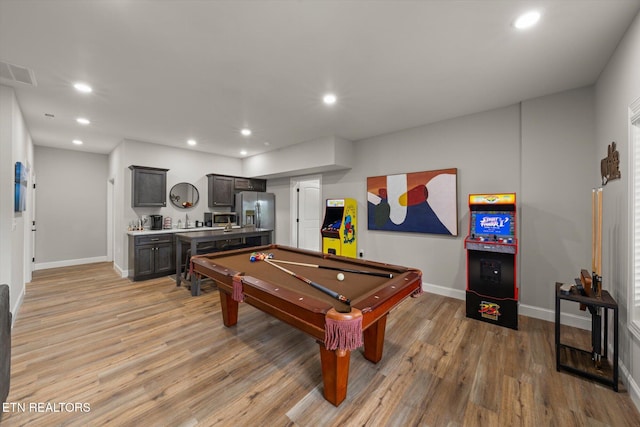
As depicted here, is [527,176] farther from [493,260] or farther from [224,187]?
[224,187]

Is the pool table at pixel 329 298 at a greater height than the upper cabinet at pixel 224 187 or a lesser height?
lesser

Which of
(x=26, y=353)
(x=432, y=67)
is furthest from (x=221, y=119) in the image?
(x=26, y=353)

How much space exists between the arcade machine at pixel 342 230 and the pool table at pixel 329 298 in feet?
5.64

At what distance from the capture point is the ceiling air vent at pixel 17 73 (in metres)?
2.43

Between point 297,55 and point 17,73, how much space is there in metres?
2.88

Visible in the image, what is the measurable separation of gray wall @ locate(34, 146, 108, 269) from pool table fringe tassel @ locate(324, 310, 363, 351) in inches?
286

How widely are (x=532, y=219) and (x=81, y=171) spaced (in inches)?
350

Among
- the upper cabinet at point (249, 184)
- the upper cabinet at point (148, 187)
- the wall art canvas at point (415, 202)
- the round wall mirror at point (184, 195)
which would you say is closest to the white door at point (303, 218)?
the upper cabinet at point (249, 184)

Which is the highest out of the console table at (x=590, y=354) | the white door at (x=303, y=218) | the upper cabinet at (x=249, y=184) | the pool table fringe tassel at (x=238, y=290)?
the upper cabinet at (x=249, y=184)

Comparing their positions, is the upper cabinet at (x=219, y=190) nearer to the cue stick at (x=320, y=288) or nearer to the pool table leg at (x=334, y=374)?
the cue stick at (x=320, y=288)

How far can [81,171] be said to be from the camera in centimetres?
596

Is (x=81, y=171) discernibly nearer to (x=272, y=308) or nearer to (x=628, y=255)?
(x=272, y=308)


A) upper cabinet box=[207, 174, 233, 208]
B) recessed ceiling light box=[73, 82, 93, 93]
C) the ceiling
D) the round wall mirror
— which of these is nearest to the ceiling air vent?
the ceiling

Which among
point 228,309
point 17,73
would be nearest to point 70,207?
point 17,73
